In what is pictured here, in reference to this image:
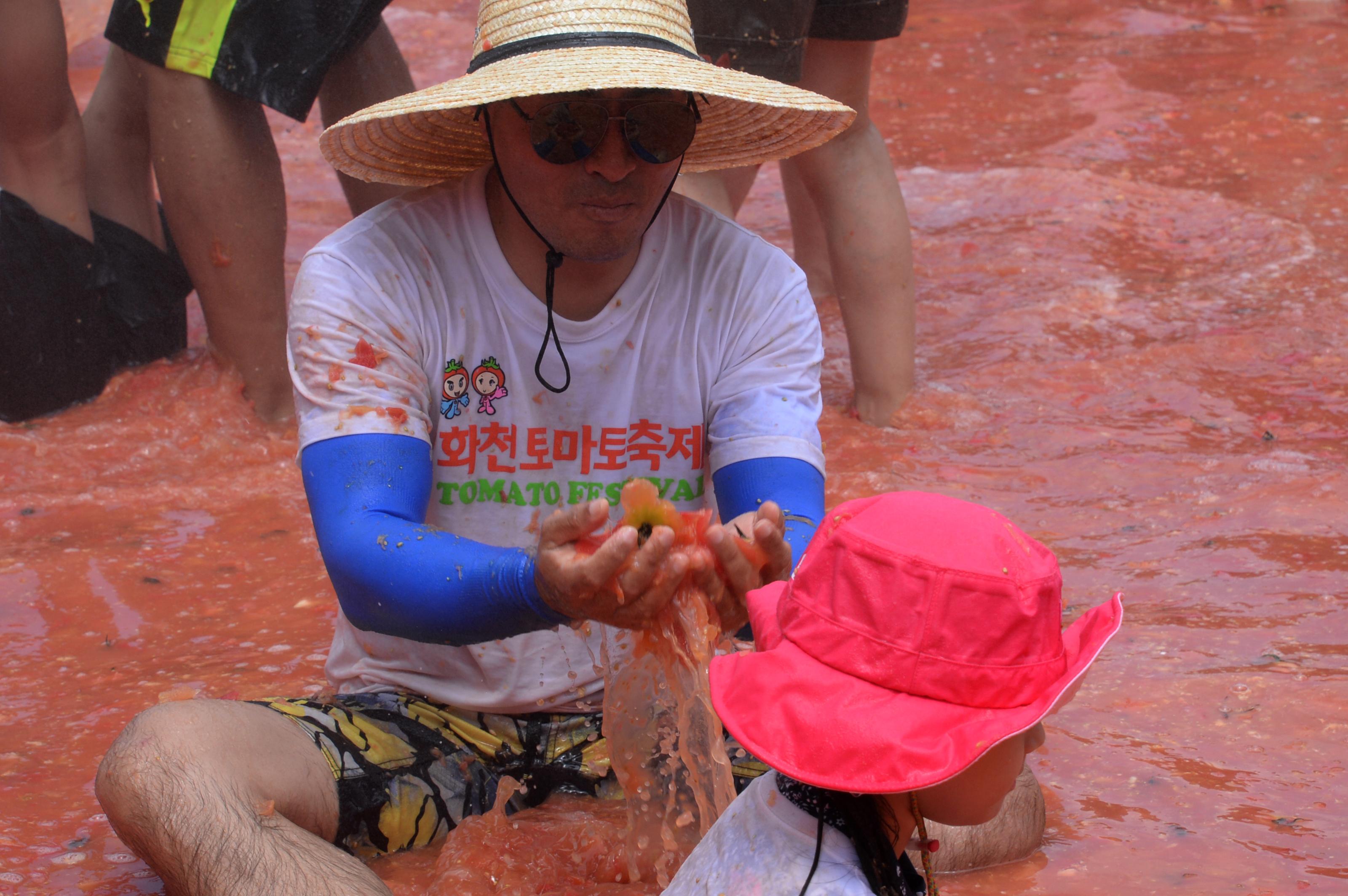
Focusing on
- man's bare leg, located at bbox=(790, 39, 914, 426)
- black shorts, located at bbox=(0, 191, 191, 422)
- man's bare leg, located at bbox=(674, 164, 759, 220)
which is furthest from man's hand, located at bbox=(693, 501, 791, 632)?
black shorts, located at bbox=(0, 191, 191, 422)

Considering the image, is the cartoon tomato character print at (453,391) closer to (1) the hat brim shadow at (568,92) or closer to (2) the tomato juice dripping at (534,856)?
(1) the hat brim shadow at (568,92)

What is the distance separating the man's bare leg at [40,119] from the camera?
3.31m

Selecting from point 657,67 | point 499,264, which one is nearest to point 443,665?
point 499,264

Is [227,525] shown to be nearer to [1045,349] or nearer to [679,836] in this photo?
[679,836]

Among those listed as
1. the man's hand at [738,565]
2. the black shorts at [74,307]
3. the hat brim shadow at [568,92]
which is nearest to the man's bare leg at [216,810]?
the man's hand at [738,565]

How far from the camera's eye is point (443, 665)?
201 centimetres

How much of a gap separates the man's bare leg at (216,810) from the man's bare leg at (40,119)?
7.35 feet

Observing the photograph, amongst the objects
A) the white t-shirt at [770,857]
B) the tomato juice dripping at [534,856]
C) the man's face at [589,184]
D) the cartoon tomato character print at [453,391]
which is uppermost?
the man's face at [589,184]

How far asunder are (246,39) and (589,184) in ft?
5.49

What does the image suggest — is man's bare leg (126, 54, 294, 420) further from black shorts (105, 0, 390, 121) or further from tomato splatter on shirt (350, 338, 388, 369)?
tomato splatter on shirt (350, 338, 388, 369)

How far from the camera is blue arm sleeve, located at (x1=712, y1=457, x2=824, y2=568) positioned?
6.26 ft

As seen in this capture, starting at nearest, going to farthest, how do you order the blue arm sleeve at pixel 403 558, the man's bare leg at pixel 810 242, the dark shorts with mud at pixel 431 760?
the blue arm sleeve at pixel 403 558, the dark shorts with mud at pixel 431 760, the man's bare leg at pixel 810 242

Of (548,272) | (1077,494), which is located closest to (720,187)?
(1077,494)

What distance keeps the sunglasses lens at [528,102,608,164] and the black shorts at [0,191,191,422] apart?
217 cm
